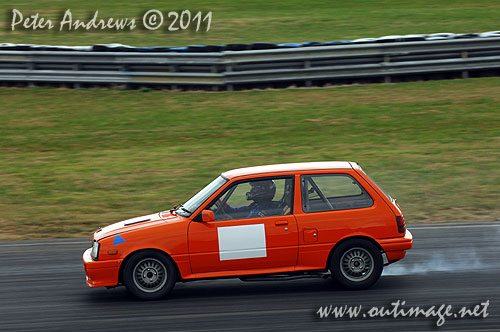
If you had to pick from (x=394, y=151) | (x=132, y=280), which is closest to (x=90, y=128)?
(x=394, y=151)

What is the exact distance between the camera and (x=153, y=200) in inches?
538

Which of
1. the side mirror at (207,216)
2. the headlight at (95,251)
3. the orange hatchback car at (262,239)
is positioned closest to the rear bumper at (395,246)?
the orange hatchback car at (262,239)

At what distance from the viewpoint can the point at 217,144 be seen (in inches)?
661

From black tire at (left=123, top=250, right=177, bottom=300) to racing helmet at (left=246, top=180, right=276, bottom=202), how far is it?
4.09ft

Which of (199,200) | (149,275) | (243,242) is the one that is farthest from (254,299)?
(199,200)

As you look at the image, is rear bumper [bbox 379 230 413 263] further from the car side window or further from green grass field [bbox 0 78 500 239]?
green grass field [bbox 0 78 500 239]

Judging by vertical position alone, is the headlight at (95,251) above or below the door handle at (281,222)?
below

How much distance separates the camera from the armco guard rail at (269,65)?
19.2m
